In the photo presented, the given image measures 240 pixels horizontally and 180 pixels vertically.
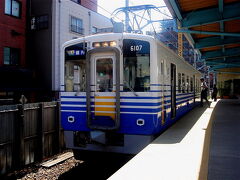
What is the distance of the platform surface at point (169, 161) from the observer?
146 inches

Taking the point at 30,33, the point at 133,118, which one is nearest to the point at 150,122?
the point at 133,118

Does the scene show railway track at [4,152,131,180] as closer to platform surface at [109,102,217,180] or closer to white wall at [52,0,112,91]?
platform surface at [109,102,217,180]

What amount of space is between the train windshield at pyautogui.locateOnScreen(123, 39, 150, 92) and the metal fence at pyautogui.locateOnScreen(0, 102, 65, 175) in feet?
14.0

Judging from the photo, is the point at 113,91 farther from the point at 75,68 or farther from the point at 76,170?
the point at 76,170

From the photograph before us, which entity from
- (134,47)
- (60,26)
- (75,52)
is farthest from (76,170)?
(60,26)

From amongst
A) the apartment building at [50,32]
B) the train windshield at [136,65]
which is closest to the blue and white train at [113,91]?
the train windshield at [136,65]

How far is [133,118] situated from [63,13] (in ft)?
60.4

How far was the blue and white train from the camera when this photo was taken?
553 cm

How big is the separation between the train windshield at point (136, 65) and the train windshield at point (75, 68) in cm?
116

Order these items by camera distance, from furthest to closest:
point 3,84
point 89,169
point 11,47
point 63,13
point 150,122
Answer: point 63,13 → point 11,47 → point 3,84 → point 89,169 → point 150,122

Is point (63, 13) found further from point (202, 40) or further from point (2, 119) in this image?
point (2, 119)

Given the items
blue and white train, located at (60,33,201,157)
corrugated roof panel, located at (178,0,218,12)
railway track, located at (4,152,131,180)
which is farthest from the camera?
corrugated roof panel, located at (178,0,218,12)

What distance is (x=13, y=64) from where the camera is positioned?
20.2 meters

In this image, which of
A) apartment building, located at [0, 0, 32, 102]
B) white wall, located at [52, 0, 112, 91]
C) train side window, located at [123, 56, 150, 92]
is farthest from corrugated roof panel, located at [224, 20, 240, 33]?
apartment building, located at [0, 0, 32, 102]
